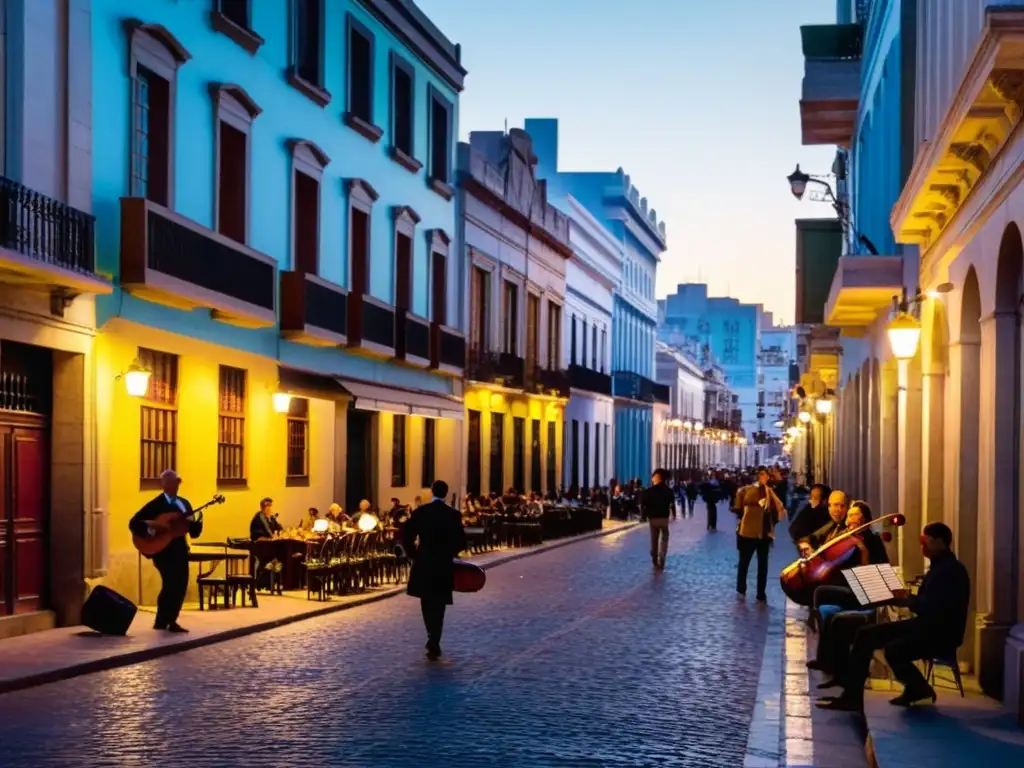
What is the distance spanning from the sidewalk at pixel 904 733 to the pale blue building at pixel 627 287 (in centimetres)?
5007

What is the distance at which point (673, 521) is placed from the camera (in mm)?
55781

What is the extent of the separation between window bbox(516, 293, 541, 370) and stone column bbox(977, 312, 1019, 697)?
105ft

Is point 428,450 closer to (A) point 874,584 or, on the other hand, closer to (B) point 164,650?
(B) point 164,650

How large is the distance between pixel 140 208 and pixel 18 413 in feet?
8.78

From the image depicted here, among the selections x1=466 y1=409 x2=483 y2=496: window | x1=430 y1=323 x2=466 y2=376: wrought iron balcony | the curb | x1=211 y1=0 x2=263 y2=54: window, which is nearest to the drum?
the curb

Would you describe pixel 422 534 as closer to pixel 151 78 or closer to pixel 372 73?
pixel 151 78

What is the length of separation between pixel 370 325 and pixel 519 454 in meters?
17.4

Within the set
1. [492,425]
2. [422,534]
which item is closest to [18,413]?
[422,534]

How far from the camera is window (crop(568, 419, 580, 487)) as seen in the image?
5512 cm

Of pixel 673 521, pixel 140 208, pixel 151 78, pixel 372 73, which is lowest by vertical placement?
pixel 673 521

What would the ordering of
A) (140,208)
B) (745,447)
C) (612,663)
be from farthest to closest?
1. (745,447)
2. (140,208)
3. (612,663)

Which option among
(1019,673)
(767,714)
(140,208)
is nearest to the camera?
(1019,673)

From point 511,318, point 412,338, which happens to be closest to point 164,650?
point 412,338

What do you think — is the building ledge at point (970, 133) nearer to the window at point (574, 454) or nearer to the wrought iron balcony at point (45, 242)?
the wrought iron balcony at point (45, 242)
